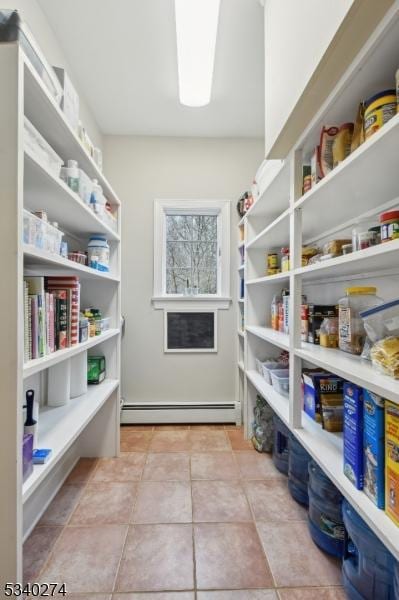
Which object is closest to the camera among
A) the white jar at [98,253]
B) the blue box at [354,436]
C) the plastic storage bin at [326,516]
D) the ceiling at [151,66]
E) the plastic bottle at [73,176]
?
the blue box at [354,436]

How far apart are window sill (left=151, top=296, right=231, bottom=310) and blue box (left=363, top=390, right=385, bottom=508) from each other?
Answer: 189 centimetres

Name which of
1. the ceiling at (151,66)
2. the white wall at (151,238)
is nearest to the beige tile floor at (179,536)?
the white wall at (151,238)

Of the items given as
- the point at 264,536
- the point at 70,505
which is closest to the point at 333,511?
the point at 264,536

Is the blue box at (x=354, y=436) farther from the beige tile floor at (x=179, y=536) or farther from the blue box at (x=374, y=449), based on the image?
the beige tile floor at (x=179, y=536)

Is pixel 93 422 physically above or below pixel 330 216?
below

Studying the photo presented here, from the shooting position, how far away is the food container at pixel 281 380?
66.6 inches

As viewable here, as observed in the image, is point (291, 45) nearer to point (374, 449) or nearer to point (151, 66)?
point (151, 66)

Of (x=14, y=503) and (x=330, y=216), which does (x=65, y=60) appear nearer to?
(x=330, y=216)

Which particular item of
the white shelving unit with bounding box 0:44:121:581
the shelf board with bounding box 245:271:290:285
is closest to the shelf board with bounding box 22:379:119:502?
the white shelving unit with bounding box 0:44:121:581

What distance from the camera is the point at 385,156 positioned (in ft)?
2.74

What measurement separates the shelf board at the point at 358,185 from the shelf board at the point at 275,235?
101 millimetres

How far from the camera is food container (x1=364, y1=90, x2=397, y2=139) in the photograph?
0.81m

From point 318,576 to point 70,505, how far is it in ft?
3.95

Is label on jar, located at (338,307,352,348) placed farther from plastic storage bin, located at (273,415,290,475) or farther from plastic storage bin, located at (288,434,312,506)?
plastic storage bin, located at (273,415,290,475)
